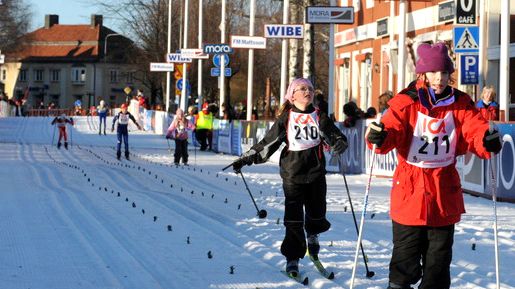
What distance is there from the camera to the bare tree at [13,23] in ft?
288

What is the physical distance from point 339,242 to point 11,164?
621 inches

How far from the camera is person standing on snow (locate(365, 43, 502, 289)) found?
6.97m

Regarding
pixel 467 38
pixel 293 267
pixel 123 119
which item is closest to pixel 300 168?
pixel 293 267

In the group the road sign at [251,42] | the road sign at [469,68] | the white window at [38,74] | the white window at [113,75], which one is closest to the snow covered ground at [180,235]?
the road sign at [469,68]

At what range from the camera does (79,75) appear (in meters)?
130

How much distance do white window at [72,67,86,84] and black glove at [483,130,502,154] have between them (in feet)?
409

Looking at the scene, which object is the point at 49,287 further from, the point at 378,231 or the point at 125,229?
the point at 378,231

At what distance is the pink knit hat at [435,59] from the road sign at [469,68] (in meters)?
14.0

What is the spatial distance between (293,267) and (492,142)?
3176 mm

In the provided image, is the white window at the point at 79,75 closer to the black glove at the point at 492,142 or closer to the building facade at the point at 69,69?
the building facade at the point at 69,69

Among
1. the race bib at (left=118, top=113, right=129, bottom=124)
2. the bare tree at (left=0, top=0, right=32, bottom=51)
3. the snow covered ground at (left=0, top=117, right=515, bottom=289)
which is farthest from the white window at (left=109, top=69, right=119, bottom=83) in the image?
the snow covered ground at (left=0, top=117, right=515, bottom=289)

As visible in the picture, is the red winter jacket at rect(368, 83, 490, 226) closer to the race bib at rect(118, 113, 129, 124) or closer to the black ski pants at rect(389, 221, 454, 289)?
the black ski pants at rect(389, 221, 454, 289)

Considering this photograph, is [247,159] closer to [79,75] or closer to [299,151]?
[299,151]

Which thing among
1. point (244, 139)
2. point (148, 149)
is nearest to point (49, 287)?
point (244, 139)
